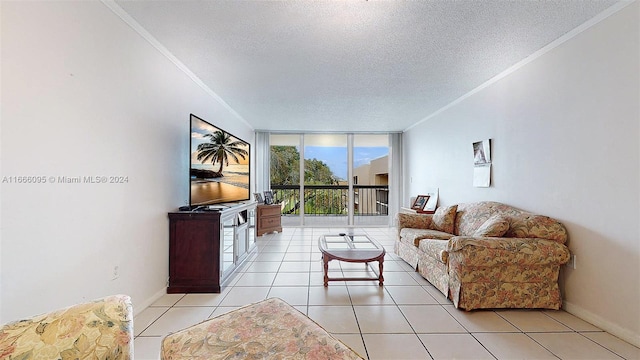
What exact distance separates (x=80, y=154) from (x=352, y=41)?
2254 millimetres

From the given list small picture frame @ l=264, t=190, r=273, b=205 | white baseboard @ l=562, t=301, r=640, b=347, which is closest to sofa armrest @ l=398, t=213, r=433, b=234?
white baseboard @ l=562, t=301, r=640, b=347

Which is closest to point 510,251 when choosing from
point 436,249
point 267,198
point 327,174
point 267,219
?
point 436,249

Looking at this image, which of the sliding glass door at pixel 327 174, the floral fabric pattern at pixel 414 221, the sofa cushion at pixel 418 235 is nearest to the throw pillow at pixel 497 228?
the sofa cushion at pixel 418 235

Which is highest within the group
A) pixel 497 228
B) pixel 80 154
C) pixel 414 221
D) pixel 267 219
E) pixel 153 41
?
pixel 153 41

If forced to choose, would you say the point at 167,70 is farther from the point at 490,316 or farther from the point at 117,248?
the point at 490,316

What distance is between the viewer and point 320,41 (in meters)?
2.28

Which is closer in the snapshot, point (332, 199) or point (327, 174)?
point (327, 174)

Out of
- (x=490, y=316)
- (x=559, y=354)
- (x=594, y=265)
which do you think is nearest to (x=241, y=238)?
(x=490, y=316)

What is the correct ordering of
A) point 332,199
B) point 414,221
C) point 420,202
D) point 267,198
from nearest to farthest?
1. point 414,221
2. point 420,202
3. point 267,198
4. point 332,199

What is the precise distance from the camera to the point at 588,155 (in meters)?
2.03

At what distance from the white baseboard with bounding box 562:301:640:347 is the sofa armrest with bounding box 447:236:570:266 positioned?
1.35 ft

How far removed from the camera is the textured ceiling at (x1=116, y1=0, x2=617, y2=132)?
1.86 meters

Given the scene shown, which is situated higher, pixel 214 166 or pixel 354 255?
pixel 214 166

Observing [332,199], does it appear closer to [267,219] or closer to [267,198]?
[267,198]
